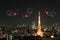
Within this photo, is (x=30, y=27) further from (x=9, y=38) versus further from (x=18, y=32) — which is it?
(x=9, y=38)

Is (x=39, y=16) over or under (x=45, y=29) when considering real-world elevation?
over

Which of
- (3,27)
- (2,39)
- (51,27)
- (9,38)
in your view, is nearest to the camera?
(9,38)

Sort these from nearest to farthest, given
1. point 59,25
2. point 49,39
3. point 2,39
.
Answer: point 2,39
point 49,39
point 59,25

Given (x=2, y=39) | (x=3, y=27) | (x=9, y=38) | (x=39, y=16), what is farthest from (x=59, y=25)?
(x=9, y=38)

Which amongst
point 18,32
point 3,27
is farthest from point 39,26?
point 3,27

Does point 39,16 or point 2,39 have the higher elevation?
point 39,16

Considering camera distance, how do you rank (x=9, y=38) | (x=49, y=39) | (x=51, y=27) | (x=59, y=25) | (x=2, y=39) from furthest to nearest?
(x=59, y=25) → (x=51, y=27) → (x=49, y=39) → (x=2, y=39) → (x=9, y=38)

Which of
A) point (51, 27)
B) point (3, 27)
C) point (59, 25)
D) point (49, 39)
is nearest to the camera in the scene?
point (49, 39)

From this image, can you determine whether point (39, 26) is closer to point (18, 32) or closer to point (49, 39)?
point (18, 32)

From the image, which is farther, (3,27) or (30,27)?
(30,27)
